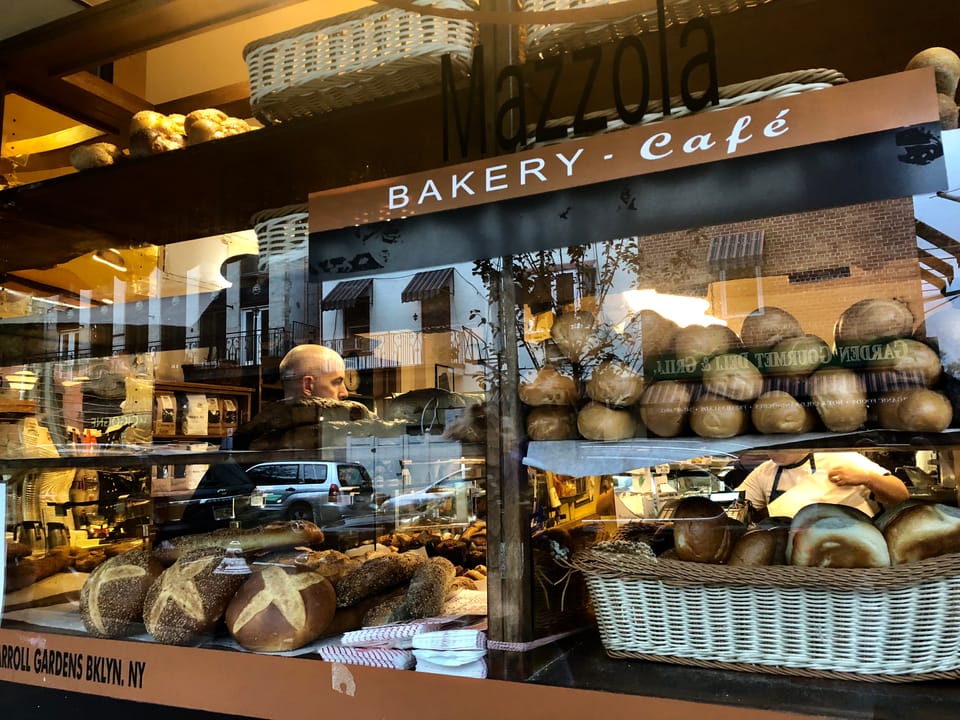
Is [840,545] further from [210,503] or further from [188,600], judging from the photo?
[210,503]

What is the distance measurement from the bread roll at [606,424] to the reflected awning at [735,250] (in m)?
0.36

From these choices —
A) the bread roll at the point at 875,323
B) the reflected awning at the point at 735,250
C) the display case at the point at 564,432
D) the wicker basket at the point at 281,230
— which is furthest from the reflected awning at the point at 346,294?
the bread roll at the point at 875,323

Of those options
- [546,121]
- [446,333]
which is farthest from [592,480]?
[546,121]

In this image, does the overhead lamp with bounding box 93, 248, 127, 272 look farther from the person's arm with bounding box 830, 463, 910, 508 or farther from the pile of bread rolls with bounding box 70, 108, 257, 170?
the person's arm with bounding box 830, 463, 910, 508

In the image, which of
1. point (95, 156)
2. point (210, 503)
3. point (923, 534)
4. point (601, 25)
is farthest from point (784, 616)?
point (95, 156)

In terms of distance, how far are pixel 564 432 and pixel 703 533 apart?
0.97 ft

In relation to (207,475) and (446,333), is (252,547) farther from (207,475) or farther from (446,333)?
(446,333)

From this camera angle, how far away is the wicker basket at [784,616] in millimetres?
950

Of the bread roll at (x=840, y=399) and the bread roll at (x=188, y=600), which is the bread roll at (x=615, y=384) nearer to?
the bread roll at (x=840, y=399)

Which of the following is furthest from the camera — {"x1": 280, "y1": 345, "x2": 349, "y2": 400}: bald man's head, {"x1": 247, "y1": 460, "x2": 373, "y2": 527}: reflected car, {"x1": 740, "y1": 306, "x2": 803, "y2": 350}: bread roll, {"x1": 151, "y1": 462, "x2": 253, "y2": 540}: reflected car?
{"x1": 151, "y1": 462, "x2": 253, "y2": 540}: reflected car

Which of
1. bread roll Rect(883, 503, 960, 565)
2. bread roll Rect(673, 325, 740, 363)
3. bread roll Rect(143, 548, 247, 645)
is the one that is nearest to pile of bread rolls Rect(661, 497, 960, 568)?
bread roll Rect(883, 503, 960, 565)

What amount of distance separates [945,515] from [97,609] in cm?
167

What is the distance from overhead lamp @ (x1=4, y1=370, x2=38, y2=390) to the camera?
2066mm

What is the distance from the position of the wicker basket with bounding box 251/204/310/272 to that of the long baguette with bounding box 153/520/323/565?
0.67 metres
